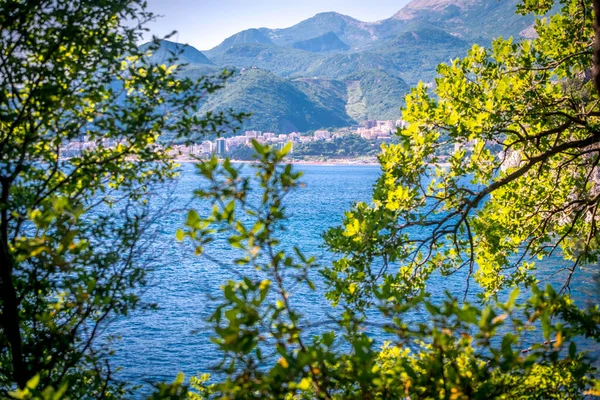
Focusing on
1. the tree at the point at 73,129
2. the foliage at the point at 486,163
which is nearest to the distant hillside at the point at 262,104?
the foliage at the point at 486,163

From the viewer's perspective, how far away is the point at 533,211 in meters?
8.62

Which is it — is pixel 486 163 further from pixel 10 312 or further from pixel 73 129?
pixel 10 312

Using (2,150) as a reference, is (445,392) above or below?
below

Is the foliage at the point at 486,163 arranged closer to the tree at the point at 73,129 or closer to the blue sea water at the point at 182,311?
the tree at the point at 73,129

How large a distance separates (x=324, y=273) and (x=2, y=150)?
11.1 feet

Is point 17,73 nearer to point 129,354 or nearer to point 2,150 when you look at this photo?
point 2,150

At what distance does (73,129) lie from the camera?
5.51 metres

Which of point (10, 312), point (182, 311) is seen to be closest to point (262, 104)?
point (182, 311)

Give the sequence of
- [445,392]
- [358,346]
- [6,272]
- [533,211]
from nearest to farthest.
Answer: [358,346], [445,392], [6,272], [533,211]

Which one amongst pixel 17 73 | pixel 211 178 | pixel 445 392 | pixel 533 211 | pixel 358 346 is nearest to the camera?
pixel 358 346

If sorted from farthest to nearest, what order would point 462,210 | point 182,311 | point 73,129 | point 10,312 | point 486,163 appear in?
point 182,311 → point 486,163 → point 462,210 → point 73,129 → point 10,312

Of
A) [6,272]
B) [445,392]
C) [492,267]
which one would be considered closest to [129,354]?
[492,267]

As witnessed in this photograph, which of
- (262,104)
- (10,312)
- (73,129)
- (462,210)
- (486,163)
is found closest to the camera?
(10,312)

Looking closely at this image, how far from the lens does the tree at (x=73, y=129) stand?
195 inches
